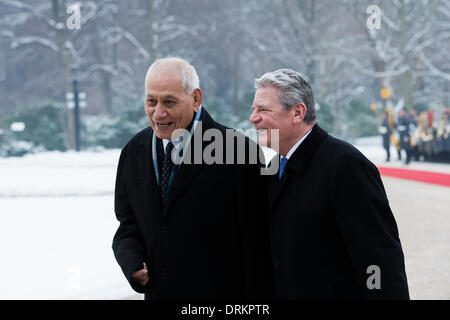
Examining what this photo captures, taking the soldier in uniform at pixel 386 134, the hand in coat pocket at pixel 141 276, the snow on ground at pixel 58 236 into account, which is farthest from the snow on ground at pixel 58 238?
the soldier in uniform at pixel 386 134

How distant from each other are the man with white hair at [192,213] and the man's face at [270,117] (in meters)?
0.09

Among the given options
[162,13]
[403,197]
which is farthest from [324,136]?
[162,13]

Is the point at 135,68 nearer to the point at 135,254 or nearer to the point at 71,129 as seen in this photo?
the point at 71,129

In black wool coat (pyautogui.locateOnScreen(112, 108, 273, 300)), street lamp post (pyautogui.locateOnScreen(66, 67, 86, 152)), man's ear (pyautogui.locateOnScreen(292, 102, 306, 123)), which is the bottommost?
black wool coat (pyautogui.locateOnScreen(112, 108, 273, 300))

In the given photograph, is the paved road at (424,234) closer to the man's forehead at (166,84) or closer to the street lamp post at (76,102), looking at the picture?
the man's forehead at (166,84)

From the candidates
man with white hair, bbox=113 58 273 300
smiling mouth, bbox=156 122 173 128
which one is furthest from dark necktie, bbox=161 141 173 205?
smiling mouth, bbox=156 122 173 128

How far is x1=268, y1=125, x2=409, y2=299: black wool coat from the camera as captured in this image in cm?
270

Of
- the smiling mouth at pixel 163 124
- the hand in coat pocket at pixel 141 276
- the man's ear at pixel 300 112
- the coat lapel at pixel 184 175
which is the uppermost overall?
the man's ear at pixel 300 112

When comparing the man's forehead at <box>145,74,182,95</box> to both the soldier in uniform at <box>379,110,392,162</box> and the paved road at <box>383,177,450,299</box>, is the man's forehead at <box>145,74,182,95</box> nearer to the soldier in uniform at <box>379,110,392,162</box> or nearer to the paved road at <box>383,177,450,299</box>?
the paved road at <box>383,177,450,299</box>

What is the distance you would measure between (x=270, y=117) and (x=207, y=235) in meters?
0.58

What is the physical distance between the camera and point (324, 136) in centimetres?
296

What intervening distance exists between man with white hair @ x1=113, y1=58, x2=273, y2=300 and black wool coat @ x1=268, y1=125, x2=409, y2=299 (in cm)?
12

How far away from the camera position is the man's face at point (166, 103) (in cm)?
282

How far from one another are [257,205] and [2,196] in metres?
12.0
